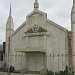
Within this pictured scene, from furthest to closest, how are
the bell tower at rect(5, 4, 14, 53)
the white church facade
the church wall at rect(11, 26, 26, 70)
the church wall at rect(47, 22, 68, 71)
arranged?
the bell tower at rect(5, 4, 14, 53), the church wall at rect(11, 26, 26, 70), the church wall at rect(47, 22, 68, 71), the white church facade

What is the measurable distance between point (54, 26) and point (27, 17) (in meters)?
6.96

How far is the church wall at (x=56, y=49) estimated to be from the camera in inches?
1870

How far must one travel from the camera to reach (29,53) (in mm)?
51188

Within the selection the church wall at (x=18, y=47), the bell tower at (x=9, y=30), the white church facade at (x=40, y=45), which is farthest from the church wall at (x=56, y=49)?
the bell tower at (x=9, y=30)

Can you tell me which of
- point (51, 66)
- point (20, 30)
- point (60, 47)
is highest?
point (20, 30)

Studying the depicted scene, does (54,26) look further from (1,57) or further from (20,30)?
(1,57)

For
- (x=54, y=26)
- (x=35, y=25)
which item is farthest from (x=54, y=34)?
(x=35, y=25)

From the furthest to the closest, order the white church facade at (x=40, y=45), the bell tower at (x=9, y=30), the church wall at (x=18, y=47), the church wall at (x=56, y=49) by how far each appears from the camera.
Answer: the bell tower at (x=9, y=30)
the church wall at (x=18, y=47)
the church wall at (x=56, y=49)
the white church facade at (x=40, y=45)

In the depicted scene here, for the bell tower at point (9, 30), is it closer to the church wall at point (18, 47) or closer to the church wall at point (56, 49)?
the church wall at point (18, 47)

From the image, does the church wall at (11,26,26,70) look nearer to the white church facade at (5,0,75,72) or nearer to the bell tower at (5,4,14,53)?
the white church facade at (5,0,75,72)

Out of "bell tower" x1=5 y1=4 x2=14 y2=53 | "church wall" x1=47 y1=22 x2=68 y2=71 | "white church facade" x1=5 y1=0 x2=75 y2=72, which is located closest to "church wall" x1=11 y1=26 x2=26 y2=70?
"white church facade" x1=5 y1=0 x2=75 y2=72

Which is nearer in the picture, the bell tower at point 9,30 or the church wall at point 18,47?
the church wall at point 18,47

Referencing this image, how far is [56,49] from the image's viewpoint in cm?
4831

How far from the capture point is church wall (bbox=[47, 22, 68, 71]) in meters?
47.5
